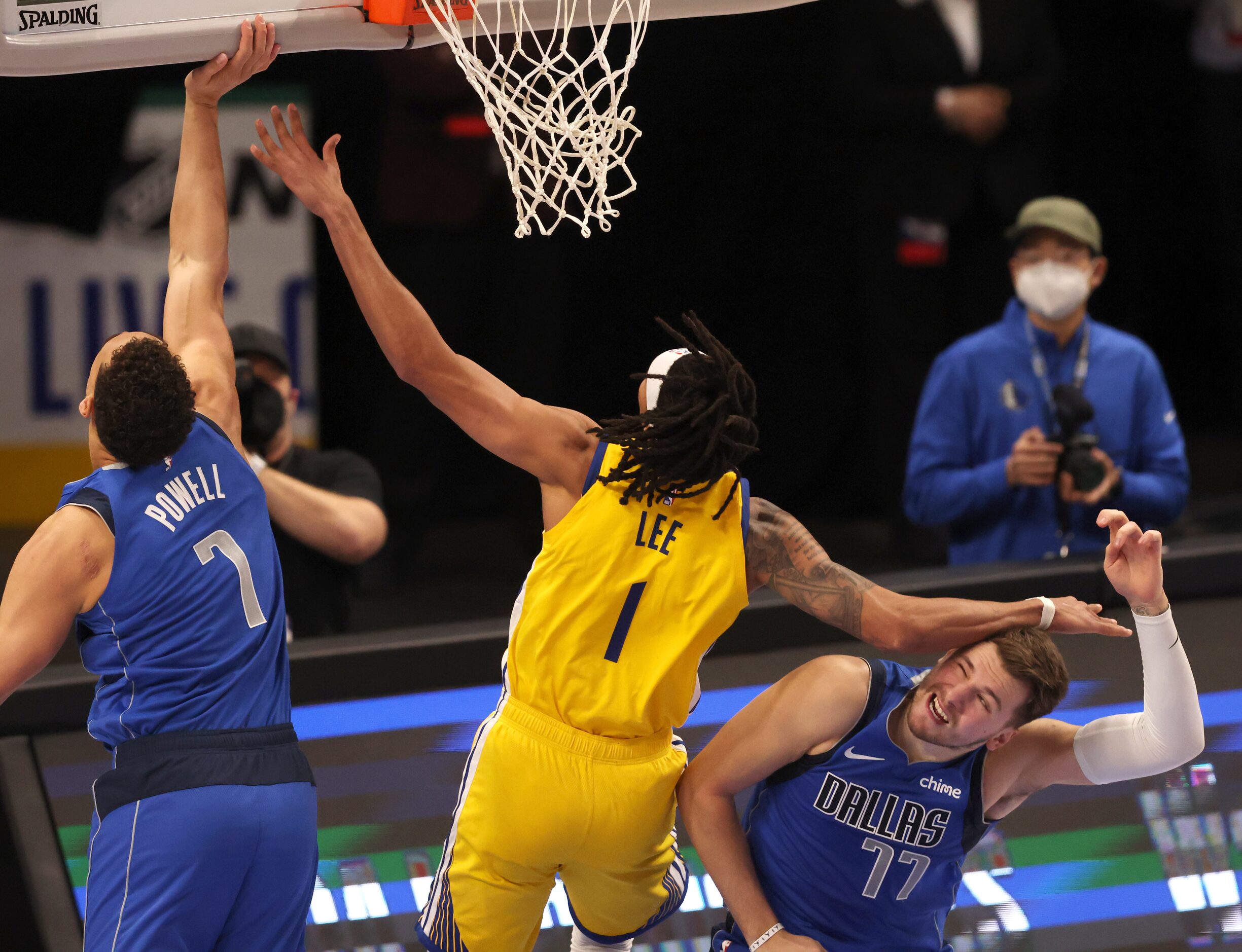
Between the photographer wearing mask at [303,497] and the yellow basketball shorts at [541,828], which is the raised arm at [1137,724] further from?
the photographer wearing mask at [303,497]

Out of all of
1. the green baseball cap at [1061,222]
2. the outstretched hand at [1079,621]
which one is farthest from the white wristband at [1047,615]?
the green baseball cap at [1061,222]

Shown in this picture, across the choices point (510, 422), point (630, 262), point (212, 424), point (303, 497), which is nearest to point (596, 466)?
point (510, 422)

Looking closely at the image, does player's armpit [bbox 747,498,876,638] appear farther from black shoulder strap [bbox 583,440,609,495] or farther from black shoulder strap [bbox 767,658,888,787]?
black shoulder strap [bbox 583,440,609,495]

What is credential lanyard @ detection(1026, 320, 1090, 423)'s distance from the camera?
186 inches

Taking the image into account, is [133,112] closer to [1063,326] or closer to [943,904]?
[1063,326]

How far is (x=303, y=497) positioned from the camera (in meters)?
3.97

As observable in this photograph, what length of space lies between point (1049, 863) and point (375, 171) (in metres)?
4.67

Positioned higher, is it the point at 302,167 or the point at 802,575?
the point at 302,167

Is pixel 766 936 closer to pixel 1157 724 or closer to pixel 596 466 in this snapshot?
pixel 1157 724

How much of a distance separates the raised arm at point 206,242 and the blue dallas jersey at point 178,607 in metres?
0.15

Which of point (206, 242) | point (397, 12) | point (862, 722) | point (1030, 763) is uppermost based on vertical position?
point (397, 12)

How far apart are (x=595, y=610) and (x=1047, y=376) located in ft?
8.21

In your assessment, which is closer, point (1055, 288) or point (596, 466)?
point (596, 466)

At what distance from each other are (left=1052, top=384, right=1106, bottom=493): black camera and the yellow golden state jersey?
77.3 inches
